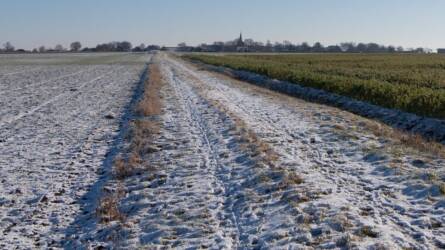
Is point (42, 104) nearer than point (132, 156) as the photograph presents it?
No

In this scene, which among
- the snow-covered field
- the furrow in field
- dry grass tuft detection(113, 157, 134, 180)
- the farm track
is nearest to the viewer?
the farm track

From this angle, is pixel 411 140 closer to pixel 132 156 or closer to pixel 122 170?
pixel 132 156

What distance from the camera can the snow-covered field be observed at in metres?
6.95

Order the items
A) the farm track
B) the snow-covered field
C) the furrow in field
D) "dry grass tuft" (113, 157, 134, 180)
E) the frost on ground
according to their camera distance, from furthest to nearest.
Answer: the furrow in field < "dry grass tuft" (113, 157, 134, 180) < the frost on ground < the snow-covered field < the farm track

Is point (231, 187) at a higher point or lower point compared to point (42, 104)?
higher

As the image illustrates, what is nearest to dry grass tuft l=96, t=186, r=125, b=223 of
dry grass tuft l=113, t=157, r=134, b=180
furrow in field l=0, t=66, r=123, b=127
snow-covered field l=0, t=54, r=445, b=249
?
snow-covered field l=0, t=54, r=445, b=249

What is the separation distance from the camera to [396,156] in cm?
1074

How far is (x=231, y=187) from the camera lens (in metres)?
9.20

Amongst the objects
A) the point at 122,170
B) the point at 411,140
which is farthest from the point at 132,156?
the point at 411,140

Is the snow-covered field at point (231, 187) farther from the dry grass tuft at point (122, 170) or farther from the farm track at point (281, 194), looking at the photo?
the dry grass tuft at point (122, 170)

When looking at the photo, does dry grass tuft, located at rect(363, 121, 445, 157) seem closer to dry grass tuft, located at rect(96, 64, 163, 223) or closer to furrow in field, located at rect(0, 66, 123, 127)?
dry grass tuft, located at rect(96, 64, 163, 223)

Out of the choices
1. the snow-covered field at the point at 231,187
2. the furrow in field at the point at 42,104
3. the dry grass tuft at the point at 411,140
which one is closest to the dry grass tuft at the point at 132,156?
the snow-covered field at the point at 231,187

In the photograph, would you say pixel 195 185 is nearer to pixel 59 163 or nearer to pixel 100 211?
pixel 100 211

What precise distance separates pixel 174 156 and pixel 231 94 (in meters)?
14.3
